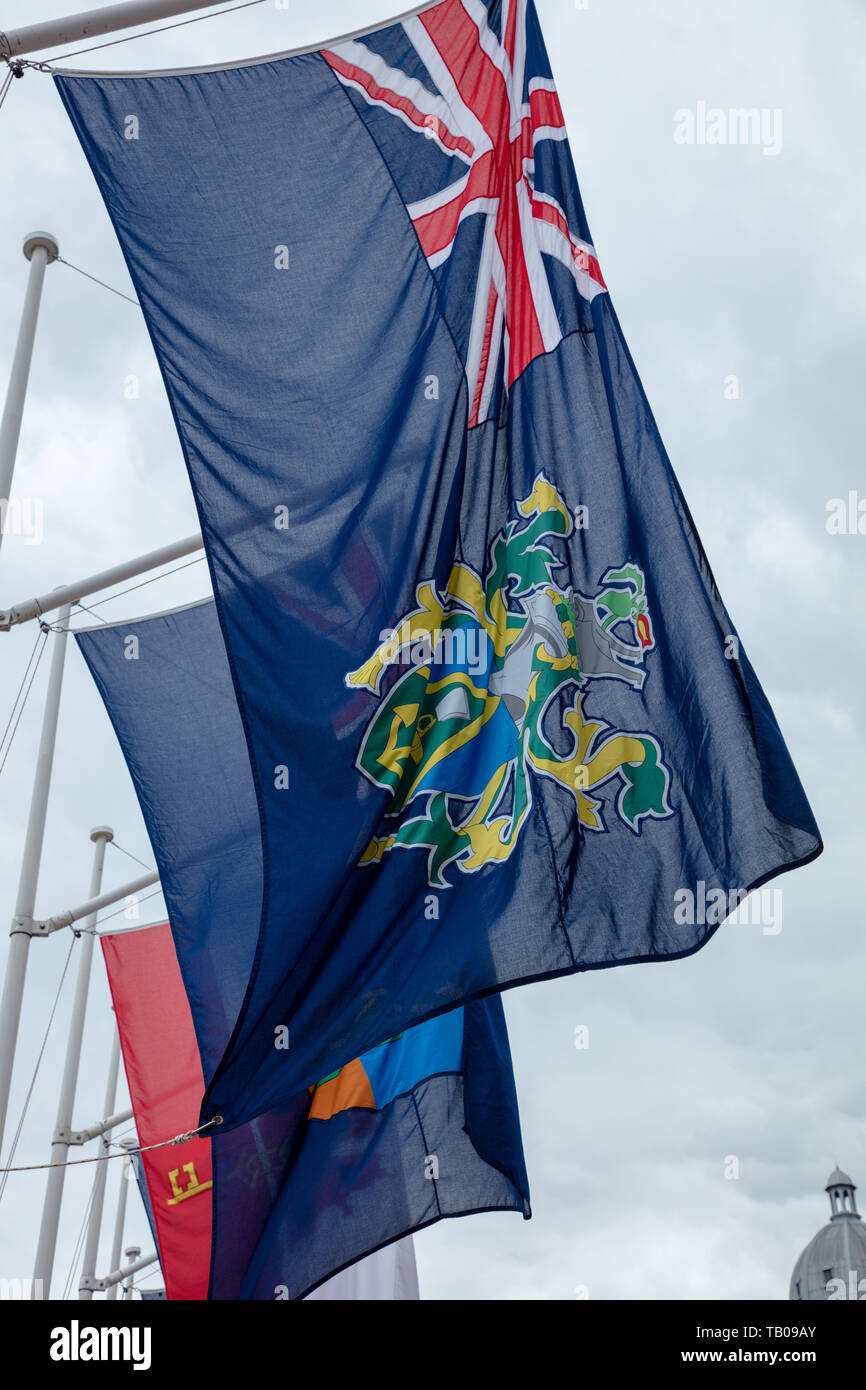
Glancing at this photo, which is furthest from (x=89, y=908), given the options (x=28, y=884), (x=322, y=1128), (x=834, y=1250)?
(x=834, y=1250)

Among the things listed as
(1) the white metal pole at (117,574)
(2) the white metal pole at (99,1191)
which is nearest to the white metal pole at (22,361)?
(1) the white metal pole at (117,574)

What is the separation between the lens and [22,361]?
453 inches

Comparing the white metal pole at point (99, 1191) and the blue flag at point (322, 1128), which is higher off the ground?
the white metal pole at point (99, 1191)

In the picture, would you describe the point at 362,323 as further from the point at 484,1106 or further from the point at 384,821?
the point at 484,1106

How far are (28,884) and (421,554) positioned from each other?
9.88 metres

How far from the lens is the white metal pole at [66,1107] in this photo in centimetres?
1744

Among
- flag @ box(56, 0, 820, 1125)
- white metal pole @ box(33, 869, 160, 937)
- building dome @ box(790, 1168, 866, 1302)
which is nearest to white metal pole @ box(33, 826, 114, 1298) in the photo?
white metal pole @ box(33, 869, 160, 937)

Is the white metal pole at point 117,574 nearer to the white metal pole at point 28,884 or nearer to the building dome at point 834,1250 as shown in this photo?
the white metal pole at point 28,884

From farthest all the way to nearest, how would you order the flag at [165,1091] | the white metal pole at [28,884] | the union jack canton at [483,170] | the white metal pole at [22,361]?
the white metal pole at [28,884] → the flag at [165,1091] → the white metal pole at [22,361] → the union jack canton at [483,170]

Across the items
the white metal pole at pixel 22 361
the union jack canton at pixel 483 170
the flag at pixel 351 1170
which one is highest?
the white metal pole at pixel 22 361

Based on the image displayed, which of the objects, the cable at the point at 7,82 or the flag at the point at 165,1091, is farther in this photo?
the flag at the point at 165,1091

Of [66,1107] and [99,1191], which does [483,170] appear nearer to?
[66,1107]

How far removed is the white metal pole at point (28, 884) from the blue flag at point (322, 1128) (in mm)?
3425
